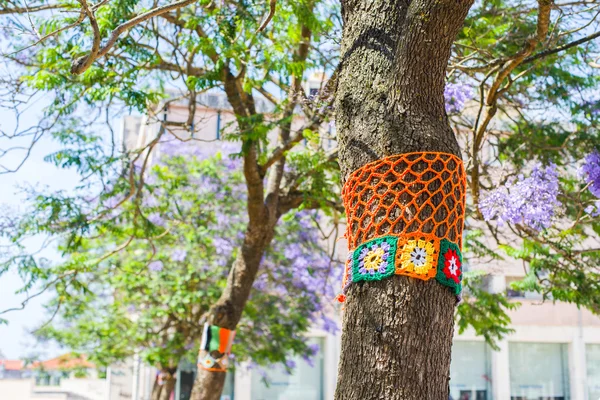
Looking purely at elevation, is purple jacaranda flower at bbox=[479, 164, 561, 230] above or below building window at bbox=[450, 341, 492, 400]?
above

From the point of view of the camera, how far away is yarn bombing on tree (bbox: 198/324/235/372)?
9.06 m

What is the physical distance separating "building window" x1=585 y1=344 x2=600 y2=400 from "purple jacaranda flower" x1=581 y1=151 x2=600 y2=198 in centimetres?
1682

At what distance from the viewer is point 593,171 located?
23.0 feet

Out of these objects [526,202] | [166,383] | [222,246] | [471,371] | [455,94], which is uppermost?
[455,94]

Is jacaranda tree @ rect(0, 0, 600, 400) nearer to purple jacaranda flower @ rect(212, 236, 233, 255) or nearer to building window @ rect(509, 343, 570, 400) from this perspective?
purple jacaranda flower @ rect(212, 236, 233, 255)

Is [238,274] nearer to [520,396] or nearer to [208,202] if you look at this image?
[208,202]

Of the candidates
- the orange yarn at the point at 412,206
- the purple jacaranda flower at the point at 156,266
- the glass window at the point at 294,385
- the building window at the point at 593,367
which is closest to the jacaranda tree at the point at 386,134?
the orange yarn at the point at 412,206

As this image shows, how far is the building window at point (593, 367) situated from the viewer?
22406 mm

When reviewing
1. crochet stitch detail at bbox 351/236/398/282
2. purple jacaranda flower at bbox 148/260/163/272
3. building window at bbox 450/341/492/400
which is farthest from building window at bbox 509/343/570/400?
crochet stitch detail at bbox 351/236/398/282

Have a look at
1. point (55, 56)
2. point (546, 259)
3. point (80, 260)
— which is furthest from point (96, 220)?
point (546, 259)

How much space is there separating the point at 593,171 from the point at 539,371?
55.8 ft

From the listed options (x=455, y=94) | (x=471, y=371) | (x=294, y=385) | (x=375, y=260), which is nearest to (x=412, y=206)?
(x=375, y=260)

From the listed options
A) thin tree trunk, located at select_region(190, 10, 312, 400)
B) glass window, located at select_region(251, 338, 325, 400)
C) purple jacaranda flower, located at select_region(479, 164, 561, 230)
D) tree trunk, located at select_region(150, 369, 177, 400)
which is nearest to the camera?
purple jacaranda flower, located at select_region(479, 164, 561, 230)

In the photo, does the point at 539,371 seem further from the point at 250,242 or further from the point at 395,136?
the point at 395,136
